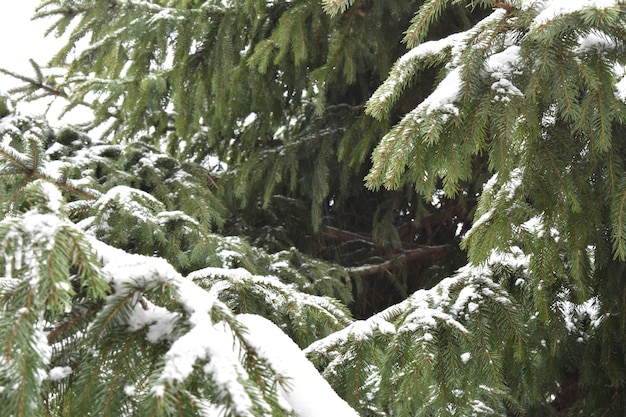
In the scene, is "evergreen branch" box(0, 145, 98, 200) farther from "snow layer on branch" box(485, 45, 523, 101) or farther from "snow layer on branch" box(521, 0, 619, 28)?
"snow layer on branch" box(521, 0, 619, 28)

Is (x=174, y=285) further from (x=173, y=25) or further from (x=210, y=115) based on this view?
(x=210, y=115)

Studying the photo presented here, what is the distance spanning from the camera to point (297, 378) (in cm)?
122

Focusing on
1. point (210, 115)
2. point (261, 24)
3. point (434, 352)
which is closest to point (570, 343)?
point (434, 352)

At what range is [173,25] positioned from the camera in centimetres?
398

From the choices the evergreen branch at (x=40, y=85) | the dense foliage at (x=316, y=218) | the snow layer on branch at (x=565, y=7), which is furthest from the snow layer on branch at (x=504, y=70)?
the evergreen branch at (x=40, y=85)

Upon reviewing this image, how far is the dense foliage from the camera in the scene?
112cm

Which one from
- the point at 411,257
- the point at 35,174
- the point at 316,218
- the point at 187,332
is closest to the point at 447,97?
the point at 187,332

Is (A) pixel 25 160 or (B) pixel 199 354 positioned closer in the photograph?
(B) pixel 199 354

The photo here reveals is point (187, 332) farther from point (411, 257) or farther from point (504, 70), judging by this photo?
point (411, 257)

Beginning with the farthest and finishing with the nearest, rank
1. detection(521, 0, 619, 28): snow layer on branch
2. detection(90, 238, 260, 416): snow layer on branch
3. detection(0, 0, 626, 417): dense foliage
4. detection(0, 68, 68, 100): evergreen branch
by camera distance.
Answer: detection(0, 68, 68, 100): evergreen branch, detection(521, 0, 619, 28): snow layer on branch, detection(0, 0, 626, 417): dense foliage, detection(90, 238, 260, 416): snow layer on branch

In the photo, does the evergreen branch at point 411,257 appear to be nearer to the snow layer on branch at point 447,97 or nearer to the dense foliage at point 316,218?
the dense foliage at point 316,218

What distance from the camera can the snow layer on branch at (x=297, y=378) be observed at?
1.17m

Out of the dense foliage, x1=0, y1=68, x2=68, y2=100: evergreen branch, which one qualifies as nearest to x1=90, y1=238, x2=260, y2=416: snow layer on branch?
the dense foliage

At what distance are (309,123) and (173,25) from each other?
1.43 m
